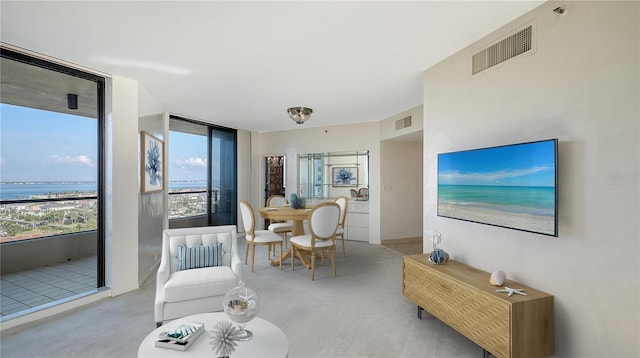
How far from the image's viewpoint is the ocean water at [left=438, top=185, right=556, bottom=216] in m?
1.93

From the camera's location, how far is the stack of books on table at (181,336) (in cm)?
164

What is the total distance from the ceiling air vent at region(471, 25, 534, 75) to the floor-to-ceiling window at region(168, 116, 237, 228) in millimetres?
5298

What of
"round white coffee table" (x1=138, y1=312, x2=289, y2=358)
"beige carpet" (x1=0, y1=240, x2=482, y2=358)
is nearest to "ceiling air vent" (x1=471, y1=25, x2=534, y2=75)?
"beige carpet" (x1=0, y1=240, x2=482, y2=358)

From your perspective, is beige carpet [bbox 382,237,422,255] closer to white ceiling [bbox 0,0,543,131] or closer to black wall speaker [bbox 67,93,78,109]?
white ceiling [bbox 0,0,543,131]

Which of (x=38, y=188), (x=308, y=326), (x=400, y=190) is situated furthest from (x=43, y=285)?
(x=400, y=190)

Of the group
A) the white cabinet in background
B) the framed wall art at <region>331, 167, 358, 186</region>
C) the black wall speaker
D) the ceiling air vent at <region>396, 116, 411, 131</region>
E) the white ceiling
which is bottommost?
the white cabinet in background

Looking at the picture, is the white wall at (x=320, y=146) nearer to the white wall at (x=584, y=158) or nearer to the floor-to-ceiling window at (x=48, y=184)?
the floor-to-ceiling window at (x=48, y=184)

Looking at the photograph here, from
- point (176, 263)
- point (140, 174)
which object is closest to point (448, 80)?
point (176, 263)

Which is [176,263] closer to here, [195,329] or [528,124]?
[195,329]

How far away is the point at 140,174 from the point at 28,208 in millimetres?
1891

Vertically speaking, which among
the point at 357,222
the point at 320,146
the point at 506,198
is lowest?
the point at 357,222

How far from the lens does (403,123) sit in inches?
209

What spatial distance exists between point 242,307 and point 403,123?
443cm

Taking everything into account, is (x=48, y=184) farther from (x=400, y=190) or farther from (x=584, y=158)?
(x=584, y=158)
